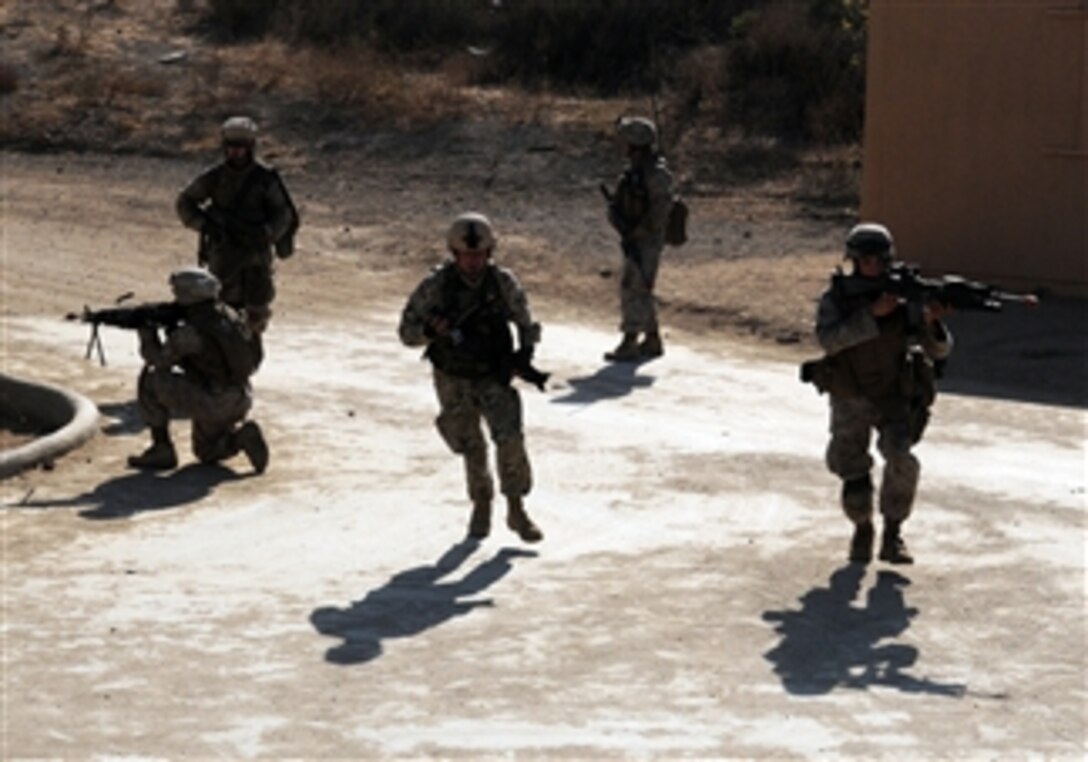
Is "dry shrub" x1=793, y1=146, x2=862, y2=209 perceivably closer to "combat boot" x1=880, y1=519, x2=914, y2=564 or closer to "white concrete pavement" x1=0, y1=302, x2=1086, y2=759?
"white concrete pavement" x1=0, y1=302, x2=1086, y2=759

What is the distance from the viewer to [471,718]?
33.0ft

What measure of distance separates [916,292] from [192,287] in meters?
4.37

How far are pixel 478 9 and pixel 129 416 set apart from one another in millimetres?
18239

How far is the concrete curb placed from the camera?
14.5 metres

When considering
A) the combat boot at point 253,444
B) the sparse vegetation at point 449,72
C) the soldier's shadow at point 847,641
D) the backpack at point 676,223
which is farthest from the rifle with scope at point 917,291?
the sparse vegetation at point 449,72

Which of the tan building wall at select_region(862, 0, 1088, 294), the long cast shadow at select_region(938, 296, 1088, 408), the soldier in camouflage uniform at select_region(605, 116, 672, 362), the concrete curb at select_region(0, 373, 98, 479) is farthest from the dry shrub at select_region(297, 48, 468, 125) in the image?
the concrete curb at select_region(0, 373, 98, 479)

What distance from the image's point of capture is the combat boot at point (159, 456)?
1461cm

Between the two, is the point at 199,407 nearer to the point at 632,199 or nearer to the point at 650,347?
the point at 632,199

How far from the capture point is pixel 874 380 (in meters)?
12.1

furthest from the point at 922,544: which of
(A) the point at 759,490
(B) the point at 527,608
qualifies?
(B) the point at 527,608

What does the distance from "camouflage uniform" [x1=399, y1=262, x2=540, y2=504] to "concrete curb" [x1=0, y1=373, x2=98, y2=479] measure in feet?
Result: 9.69

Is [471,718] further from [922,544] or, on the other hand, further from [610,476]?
[610,476]

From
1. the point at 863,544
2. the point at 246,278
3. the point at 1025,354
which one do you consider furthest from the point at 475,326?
the point at 1025,354

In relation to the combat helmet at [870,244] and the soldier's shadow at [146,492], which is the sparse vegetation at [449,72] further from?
the combat helmet at [870,244]
